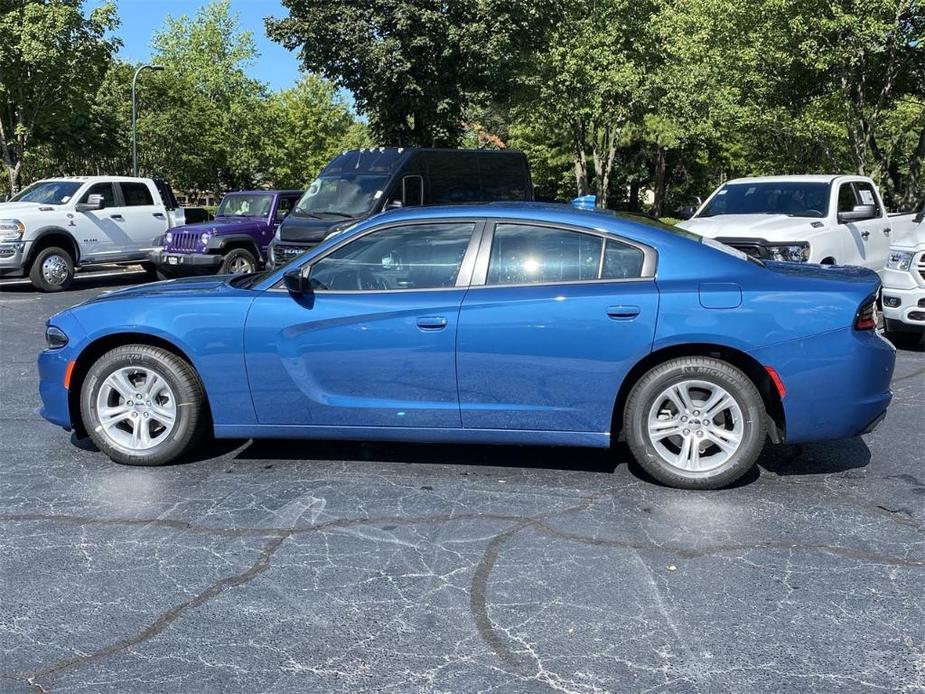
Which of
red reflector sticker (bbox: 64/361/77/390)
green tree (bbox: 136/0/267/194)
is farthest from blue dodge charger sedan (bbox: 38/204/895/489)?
green tree (bbox: 136/0/267/194)

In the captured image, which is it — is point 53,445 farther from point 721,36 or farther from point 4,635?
point 721,36

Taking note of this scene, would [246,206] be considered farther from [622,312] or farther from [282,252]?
[622,312]

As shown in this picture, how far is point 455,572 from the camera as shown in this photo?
3.66 metres

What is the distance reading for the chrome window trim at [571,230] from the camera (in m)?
4.67

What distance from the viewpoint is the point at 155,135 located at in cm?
4366

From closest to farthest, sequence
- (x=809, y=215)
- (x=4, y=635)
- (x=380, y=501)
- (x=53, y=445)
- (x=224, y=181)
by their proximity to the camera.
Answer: (x=4, y=635)
(x=380, y=501)
(x=53, y=445)
(x=809, y=215)
(x=224, y=181)

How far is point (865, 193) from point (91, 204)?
12.1 meters

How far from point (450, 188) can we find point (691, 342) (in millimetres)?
10292

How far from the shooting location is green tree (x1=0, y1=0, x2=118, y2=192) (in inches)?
848

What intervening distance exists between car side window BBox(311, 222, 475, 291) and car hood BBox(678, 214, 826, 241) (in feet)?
18.5

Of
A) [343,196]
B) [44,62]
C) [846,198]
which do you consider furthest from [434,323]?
[44,62]

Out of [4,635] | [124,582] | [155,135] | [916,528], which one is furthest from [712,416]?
[155,135]

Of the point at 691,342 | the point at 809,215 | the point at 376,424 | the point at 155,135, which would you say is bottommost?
the point at 376,424

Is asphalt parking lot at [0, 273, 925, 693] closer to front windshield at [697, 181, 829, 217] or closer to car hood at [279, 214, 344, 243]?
front windshield at [697, 181, 829, 217]
